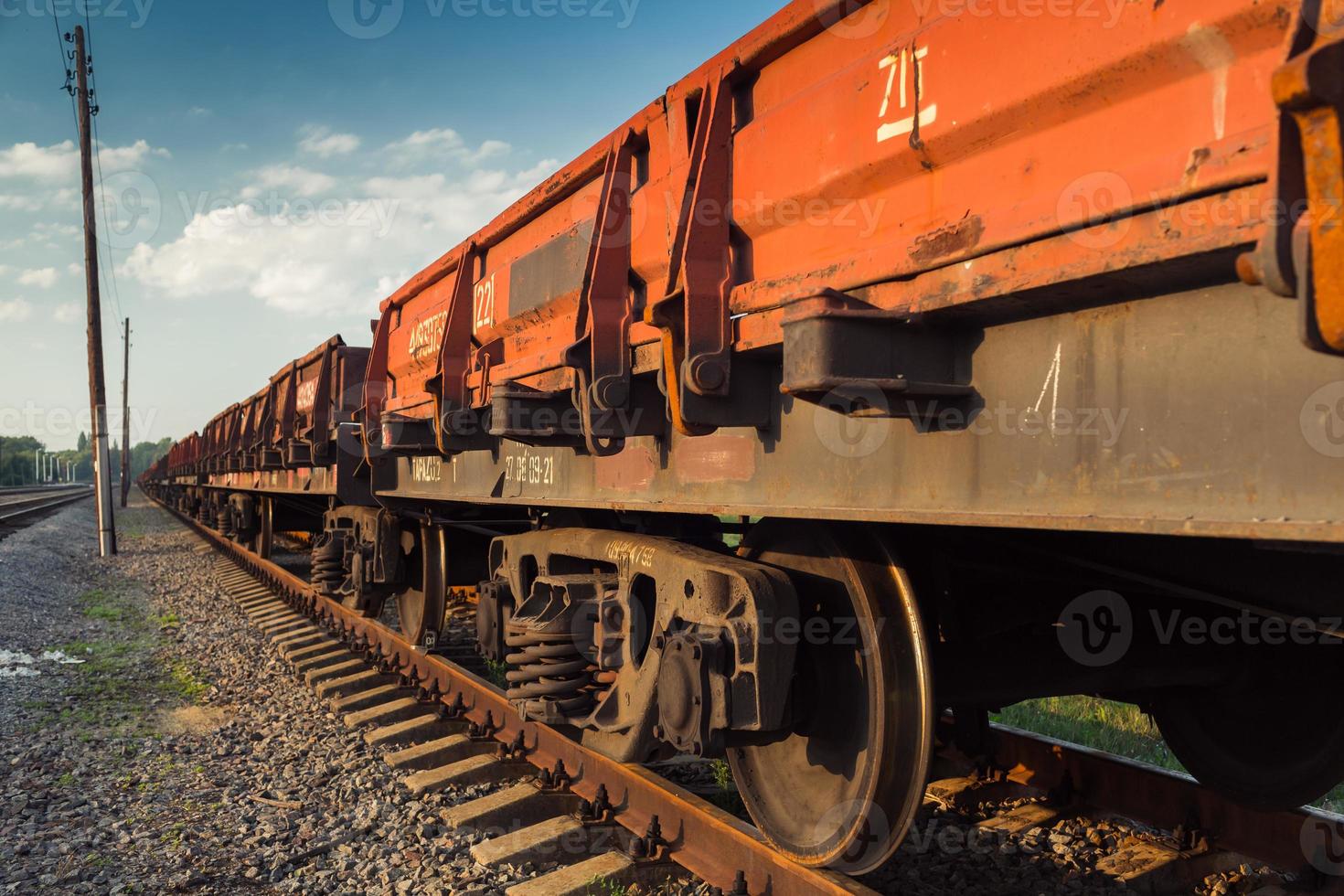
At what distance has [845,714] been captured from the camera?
119 inches

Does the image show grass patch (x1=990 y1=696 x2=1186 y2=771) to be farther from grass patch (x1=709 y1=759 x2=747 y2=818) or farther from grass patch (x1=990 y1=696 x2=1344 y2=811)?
grass patch (x1=709 y1=759 x2=747 y2=818)

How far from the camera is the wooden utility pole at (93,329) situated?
18.3 meters

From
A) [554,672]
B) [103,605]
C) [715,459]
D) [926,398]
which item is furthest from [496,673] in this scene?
[103,605]

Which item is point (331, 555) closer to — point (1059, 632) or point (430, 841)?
point (430, 841)

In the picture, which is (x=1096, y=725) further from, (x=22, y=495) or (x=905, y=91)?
(x=22, y=495)

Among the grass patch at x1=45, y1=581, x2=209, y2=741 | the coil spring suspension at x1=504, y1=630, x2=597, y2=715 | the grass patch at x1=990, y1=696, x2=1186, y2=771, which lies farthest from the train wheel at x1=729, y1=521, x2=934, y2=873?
the grass patch at x1=45, y1=581, x2=209, y2=741

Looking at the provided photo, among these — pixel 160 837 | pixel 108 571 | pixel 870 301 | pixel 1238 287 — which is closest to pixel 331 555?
pixel 160 837

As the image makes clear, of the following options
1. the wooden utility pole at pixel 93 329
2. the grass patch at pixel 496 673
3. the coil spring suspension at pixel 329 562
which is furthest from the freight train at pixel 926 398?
the wooden utility pole at pixel 93 329

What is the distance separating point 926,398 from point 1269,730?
7.64 ft

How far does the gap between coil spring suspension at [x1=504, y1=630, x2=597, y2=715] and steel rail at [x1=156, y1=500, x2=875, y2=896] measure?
11.1 inches

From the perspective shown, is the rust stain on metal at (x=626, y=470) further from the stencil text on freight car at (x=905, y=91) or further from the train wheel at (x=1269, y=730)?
the train wheel at (x=1269, y=730)

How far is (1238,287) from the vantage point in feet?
5.02

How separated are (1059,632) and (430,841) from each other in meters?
2.65

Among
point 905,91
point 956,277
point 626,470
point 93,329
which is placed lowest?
point 626,470
